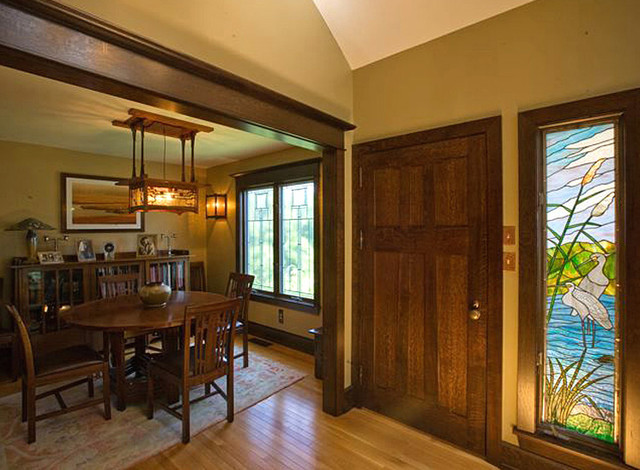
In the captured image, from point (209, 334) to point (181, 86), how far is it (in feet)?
5.56

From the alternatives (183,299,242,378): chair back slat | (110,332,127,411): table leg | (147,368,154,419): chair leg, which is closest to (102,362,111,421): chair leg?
(110,332,127,411): table leg

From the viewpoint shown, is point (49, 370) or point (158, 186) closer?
point (49, 370)

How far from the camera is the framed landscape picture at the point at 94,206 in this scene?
13.7ft

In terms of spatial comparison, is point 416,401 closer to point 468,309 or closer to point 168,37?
point 468,309

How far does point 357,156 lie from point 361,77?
67cm

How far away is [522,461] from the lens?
2002 mm

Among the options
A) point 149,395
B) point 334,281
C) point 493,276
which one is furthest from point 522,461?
point 149,395

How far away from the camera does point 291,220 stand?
14.3 ft

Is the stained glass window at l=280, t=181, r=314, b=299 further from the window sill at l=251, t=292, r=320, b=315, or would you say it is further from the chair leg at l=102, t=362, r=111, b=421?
the chair leg at l=102, t=362, r=111, b=421

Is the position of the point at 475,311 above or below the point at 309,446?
above

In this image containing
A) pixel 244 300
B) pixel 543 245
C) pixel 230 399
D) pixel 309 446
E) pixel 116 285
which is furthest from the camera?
pixel 116 285

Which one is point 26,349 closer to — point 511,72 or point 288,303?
point 288,303

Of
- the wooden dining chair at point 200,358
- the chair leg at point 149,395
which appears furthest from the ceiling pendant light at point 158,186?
the chair leg at point 149,395

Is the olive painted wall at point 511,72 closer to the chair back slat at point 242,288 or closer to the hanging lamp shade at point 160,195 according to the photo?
the hanging lamp shade at point 160,195
